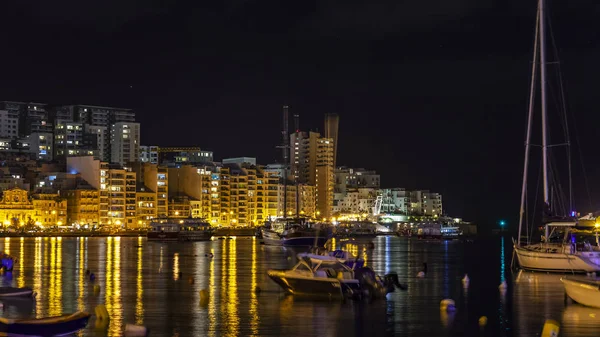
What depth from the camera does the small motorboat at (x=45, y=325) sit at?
26.9 meters

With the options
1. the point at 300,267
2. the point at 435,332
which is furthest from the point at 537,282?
the point at 435,332

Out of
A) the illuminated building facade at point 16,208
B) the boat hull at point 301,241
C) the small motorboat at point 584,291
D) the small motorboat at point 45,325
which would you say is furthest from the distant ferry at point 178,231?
the small motorboat at point 45,325

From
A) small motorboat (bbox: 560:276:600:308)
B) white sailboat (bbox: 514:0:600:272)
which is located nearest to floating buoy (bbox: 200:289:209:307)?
small motorboat (bbox: 560:276:600:308)

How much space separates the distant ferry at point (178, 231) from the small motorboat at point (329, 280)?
100698 millimetres

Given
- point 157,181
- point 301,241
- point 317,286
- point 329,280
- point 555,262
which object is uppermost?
point 157,181

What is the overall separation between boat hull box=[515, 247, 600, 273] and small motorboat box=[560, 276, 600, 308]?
1453 centimetres

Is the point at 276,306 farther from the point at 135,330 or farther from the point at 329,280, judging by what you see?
the point at 135,330

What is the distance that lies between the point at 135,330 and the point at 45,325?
354cm

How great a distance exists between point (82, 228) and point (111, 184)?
11.1 meters

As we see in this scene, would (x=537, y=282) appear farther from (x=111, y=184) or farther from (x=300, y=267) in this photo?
(x=111, y=184)

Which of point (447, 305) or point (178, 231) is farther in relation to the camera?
point (178, 231)

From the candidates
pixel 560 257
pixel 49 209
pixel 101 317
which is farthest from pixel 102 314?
pixel 49 209

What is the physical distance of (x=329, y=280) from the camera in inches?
1580

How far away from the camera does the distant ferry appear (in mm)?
140625
